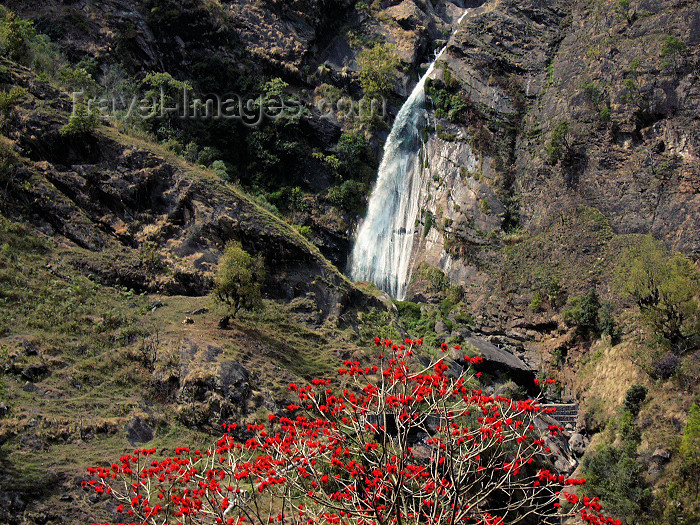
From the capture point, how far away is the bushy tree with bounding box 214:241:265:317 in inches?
858

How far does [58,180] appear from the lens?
25.1m

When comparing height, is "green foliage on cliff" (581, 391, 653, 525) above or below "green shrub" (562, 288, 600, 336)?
below

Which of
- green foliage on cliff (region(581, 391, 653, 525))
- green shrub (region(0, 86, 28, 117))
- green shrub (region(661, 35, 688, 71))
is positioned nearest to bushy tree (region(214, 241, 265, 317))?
green shrub (region(0, 86, 28, 117))

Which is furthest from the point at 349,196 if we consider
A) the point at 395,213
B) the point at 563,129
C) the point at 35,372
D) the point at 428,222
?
the point at 35,372

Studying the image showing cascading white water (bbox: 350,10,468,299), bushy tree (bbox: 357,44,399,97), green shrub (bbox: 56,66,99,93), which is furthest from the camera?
bushy tree (bbox: 357,44,399,97)

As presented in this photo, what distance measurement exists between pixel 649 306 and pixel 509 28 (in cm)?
2877

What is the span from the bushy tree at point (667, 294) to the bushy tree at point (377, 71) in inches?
939

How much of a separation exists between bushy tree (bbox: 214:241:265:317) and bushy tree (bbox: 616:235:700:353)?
17.7m

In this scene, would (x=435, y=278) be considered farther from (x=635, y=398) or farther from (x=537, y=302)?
(x=635, y=398)

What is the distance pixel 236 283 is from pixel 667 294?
18975 mm

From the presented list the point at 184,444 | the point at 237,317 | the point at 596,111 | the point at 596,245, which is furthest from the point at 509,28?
the point at 184,444

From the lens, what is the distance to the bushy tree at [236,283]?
21.8 meters

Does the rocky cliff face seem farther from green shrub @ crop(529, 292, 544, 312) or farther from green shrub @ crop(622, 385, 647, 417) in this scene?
green shrub @ crop(622, 385, 647, 417)

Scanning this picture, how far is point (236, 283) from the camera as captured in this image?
72.0 ft
